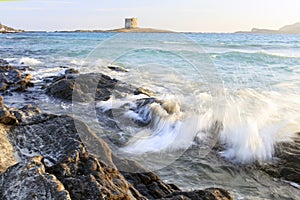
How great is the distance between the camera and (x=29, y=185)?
2355mm

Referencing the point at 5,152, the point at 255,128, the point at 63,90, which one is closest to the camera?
the point at 5,152

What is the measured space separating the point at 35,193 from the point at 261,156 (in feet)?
13.0

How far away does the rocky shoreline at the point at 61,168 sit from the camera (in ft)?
7.89

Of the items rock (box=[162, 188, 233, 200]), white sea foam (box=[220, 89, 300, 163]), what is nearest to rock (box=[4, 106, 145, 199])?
rock (box=[162, 188, 233, 200])

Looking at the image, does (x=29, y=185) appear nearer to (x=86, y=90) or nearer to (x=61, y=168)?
(x=61, y=168)

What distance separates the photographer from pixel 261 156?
16.9ft

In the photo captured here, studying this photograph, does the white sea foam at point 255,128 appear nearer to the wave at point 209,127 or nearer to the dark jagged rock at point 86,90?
the wave at point 209,127

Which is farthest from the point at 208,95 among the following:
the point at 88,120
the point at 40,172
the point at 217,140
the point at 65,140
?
the point at 40,172

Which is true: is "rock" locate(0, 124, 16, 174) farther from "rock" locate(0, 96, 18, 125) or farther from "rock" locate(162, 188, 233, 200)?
"rock" locate(162, 188, 233, 200)

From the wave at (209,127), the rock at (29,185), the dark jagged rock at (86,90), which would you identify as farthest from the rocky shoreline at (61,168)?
the dark jagged rock at (86,90)

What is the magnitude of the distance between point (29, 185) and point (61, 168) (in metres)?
0.47

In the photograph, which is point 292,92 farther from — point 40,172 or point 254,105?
point 40,172

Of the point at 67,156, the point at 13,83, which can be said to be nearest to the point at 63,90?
the point at 13,83

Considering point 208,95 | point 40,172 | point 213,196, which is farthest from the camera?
point 208,95
